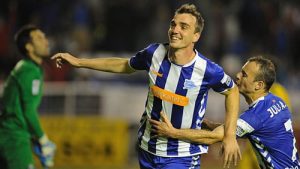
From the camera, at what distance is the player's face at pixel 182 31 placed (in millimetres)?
7453

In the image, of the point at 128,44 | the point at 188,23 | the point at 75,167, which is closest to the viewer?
the point at 188,23

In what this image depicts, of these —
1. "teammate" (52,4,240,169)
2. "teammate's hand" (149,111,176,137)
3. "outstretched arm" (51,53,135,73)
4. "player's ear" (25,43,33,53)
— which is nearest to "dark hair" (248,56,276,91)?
"teammate" (52,4,240,169)

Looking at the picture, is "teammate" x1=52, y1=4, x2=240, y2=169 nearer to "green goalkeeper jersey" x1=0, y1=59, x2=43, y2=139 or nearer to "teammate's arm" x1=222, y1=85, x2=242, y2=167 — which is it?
"teammate's arm" x1=222, y1=85, x2=242, y2=167

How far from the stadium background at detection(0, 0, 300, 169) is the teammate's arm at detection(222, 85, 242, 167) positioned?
22.5 ft

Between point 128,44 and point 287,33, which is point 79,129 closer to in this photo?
point 128,44

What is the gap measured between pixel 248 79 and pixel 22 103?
2.88 m

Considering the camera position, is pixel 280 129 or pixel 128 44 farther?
pixel 128 44

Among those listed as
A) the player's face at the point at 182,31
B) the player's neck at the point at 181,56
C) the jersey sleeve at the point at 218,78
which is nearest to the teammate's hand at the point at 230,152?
the jersey sleeve at the point at 218,78

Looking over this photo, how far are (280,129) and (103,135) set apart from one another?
7461 millimetres

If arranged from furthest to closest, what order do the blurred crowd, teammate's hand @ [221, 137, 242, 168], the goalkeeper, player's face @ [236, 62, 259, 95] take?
the blurred crowd
the goalkeeper
player's face @ [236, 62, 259, 95]
teammate's hand @ [221, 137, 242, 168]

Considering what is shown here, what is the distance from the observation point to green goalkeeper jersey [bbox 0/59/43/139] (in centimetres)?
950

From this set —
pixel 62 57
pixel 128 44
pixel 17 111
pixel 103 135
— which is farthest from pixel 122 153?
pixel 62 57

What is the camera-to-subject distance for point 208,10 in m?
16.5

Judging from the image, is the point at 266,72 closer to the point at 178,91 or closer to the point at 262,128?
the point at 262,128
